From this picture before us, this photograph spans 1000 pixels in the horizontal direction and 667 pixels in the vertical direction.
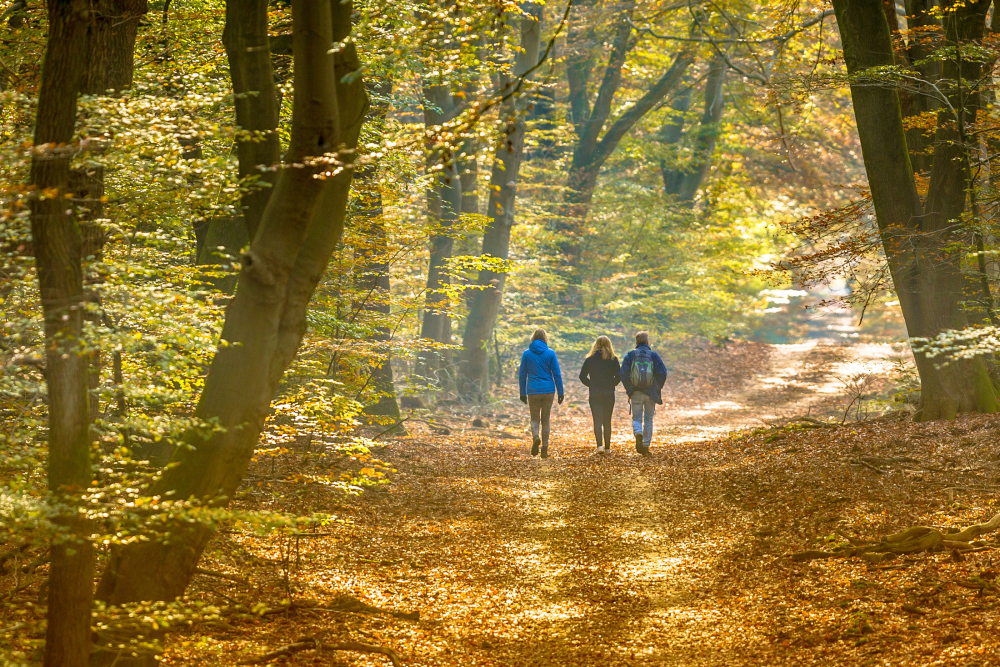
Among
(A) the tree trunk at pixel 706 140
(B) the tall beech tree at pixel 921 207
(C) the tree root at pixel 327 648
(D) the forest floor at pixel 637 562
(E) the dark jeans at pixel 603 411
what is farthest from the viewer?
(A) the tree trunk at pixel 706 140

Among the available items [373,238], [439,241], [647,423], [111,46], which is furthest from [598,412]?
[111,46]

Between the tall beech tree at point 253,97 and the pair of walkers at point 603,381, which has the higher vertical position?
the tall beech tree at point 253,97

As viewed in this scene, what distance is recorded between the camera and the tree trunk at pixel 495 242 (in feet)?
56.8

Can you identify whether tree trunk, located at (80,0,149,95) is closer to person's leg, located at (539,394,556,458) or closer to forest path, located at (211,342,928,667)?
forest path, located at (211,342,928,667)

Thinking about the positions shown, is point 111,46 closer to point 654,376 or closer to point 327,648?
point 327,648

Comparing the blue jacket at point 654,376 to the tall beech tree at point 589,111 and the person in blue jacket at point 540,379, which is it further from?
the tall beech tree at point 589,111

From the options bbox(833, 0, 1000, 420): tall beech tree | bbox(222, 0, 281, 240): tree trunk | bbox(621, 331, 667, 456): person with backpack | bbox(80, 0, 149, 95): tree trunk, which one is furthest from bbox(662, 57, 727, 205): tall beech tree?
bbox(80, 0, 149, 95): tree trunk

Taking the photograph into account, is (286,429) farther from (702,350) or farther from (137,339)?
(702,350)

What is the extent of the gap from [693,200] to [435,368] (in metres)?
12.6

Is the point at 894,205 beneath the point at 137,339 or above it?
above

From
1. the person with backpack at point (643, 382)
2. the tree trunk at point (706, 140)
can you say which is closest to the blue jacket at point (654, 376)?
the person with backpack at point (643, 382)


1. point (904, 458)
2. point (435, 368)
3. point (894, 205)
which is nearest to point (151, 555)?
point (904, 458)

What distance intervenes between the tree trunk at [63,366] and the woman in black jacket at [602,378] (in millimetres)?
8840

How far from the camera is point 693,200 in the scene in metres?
26.2
